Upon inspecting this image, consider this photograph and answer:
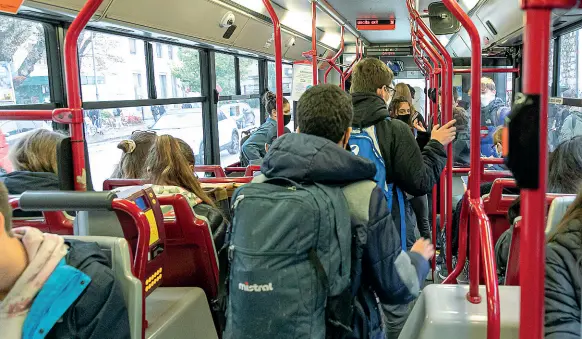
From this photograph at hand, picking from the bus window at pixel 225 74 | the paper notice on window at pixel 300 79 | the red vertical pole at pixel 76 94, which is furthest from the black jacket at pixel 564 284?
the bus window at pixel 225 74

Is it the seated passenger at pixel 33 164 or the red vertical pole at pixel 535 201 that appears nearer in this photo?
the red vertical pole at pixel 535 201

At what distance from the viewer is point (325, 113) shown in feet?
5.28

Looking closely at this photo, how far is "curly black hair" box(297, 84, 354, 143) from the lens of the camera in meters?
1.61

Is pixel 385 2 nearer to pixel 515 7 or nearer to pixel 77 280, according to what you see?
pixel 515 7

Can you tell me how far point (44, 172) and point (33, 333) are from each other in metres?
1.49

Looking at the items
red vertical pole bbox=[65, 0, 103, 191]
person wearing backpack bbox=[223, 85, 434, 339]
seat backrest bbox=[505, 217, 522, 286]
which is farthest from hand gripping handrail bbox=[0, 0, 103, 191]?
seat backrest bbox=[505, 217, 522, 286]

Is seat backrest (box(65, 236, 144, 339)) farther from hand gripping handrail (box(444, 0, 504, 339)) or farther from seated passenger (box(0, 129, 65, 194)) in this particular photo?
seated passenger (box(0, 129, 65, 194))

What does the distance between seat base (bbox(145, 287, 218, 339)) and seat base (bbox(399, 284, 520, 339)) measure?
3.10 ft

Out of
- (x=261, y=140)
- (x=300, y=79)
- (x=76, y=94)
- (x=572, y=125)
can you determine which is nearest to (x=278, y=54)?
(x=300, y=79)

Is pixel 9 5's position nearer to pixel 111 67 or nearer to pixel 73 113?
pixel 73 113

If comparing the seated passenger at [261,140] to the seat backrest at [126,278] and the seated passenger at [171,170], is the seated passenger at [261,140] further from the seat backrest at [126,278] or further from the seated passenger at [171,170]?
the seat backrest at [126,278]

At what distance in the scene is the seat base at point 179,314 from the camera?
206 cm

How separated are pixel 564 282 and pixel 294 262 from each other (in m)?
0.67

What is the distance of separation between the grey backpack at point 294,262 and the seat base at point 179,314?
2.19ft
